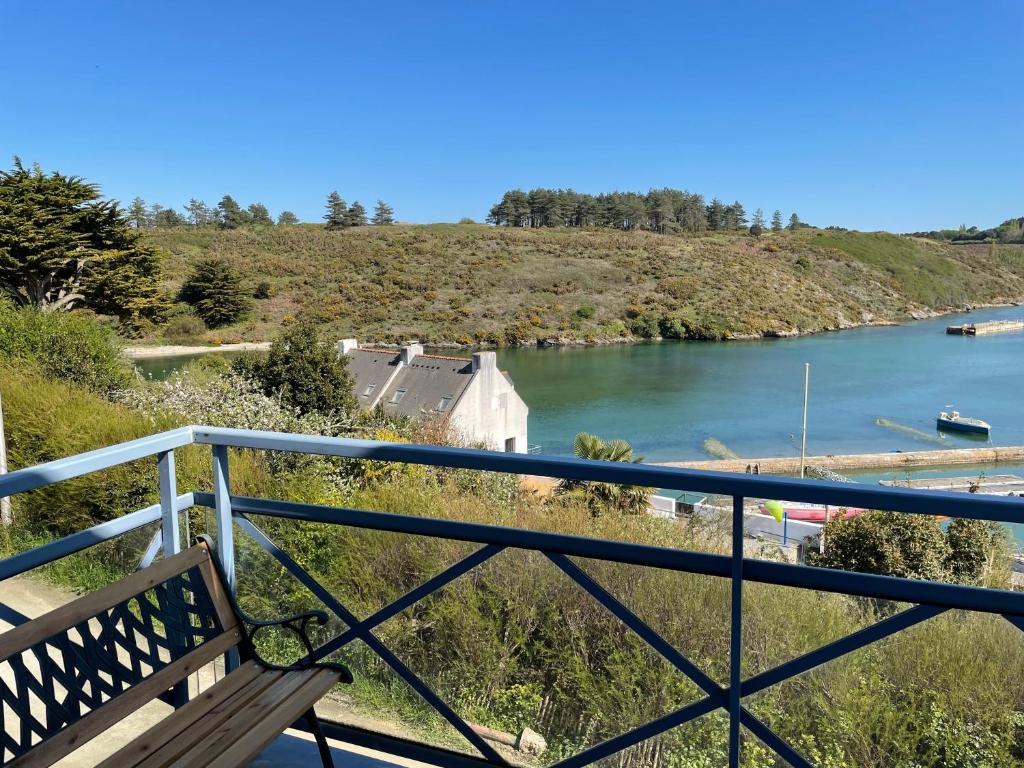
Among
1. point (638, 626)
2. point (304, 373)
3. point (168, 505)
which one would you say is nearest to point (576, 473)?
point (638, 626)

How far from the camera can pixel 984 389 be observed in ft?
110

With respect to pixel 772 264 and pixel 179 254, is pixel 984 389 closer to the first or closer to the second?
pixel 772 264

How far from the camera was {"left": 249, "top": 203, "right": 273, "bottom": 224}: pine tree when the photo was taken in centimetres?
5819

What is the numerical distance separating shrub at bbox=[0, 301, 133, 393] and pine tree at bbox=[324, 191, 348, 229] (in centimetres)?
5447

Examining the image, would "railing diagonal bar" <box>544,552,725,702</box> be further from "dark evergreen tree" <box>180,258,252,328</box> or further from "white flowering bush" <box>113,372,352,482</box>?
"dark evergreen tree" <box>180,258,252,328</box>

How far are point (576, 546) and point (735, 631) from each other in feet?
1.02

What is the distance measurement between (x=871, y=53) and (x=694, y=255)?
19.5m

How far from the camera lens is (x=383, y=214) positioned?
212 ft

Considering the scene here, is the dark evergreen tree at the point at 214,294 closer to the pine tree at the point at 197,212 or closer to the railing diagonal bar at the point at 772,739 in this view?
the pine tree at the point at 197,212

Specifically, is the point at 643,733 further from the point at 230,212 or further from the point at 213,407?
the point at 230,212

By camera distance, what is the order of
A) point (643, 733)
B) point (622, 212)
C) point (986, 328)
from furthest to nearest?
1. point (622, 212)
2. point (986, 328)
3. point (643, 733)

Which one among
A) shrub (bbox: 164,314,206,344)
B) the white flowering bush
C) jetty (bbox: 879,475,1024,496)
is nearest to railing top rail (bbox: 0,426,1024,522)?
the white flowering bush

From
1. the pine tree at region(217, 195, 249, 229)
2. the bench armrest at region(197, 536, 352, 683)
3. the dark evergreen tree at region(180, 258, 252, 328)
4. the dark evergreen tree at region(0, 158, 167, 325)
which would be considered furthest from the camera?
the pine tree at region(217, 195, 249, 229)

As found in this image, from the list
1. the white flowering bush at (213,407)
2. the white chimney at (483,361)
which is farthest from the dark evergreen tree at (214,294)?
the white flowering bush at (213,407)
